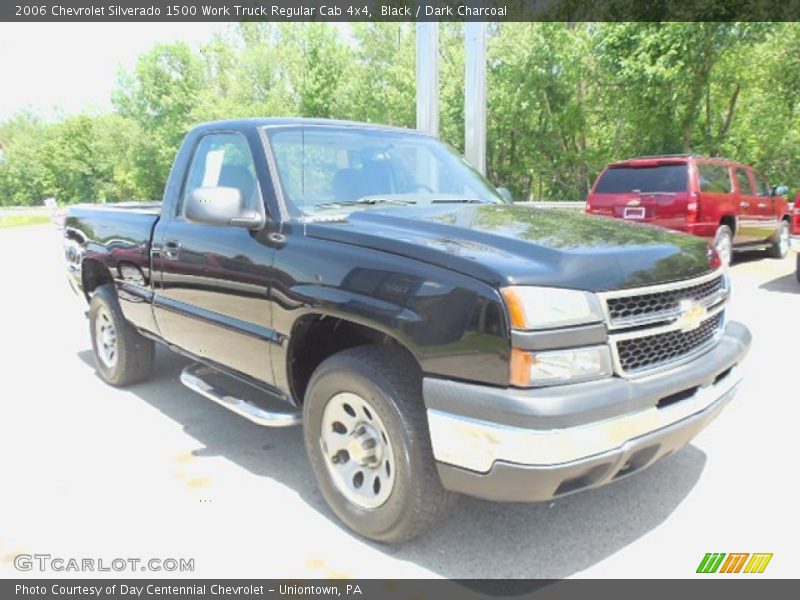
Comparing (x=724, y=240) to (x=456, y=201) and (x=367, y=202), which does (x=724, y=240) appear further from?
(x=367, y=202)

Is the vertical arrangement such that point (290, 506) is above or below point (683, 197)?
below

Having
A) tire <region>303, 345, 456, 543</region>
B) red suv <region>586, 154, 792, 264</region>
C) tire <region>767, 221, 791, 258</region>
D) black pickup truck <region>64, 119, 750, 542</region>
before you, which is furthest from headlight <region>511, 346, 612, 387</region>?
tire <region>767, 221, 791, 258</region>

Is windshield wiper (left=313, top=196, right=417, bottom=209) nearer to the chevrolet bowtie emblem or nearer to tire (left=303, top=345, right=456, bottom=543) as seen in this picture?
tire (left=303, top=345, right=456, bottom=543)

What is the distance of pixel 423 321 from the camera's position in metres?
2.40

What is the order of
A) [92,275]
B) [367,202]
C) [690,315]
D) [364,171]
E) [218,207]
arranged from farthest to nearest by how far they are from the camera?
[92,275] < [364,171] < [367,202] < [218,207] < [690,315]

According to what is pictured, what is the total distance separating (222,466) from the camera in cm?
366

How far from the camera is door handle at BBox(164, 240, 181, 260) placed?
3854 millimetres

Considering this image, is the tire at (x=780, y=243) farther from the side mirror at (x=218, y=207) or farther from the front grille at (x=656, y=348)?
the side mirror at (x=218, y=207)

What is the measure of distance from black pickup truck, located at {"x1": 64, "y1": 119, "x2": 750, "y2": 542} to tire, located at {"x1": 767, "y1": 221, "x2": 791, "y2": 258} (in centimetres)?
1065

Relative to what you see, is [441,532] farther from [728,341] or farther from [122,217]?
[122,217]

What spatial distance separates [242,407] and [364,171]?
1.50 meters

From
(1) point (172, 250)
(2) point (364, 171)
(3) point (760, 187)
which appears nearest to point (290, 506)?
(1) point (172, 250)

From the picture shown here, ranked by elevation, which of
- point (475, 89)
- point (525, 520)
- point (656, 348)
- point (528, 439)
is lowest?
point (525, 520)

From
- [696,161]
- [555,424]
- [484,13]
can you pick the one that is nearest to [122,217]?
[555,424]
